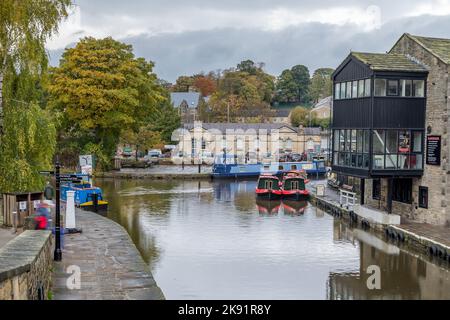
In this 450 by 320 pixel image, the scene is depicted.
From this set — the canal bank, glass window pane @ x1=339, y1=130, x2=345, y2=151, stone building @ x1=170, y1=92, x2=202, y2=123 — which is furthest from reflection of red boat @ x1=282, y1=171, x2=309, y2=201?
stone building @ x1=170, y1=92, x2=202, y2=123

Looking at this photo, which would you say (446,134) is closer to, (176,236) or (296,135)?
(176,236)

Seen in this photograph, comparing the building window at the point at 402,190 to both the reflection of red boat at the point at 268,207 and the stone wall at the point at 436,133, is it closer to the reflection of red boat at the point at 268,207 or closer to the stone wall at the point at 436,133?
the stone wall at the point at 436,133

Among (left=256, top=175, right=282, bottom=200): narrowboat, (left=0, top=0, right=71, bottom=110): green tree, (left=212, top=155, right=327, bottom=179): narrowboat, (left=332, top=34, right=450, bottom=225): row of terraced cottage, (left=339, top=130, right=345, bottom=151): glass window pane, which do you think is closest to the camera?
(left=0, top=0, right=71, bottom=110): green tree

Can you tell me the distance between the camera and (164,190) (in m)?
44.4

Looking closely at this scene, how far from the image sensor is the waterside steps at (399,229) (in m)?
21.6

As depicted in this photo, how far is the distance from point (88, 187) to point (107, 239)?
13.3 m

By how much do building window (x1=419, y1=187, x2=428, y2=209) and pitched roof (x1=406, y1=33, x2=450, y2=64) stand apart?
558 centimetres

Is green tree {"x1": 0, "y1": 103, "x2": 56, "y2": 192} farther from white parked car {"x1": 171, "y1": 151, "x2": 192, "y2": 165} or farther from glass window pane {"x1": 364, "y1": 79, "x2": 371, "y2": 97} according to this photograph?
white parked car {"x1": 171, "y1": 151, "x2": 192, "y2": 165}

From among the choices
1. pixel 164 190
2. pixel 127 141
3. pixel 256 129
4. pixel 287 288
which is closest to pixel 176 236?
pixel 287 288

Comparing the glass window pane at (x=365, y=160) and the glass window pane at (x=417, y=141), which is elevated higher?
the glass window pane at (x=417, y=141)

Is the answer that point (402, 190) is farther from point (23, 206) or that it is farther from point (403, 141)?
point (23, 206)

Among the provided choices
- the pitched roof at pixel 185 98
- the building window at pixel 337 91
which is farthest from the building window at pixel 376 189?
the pitched roof at pixel 185 98

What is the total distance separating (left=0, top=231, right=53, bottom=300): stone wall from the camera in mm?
10547

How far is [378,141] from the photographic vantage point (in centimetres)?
2619
